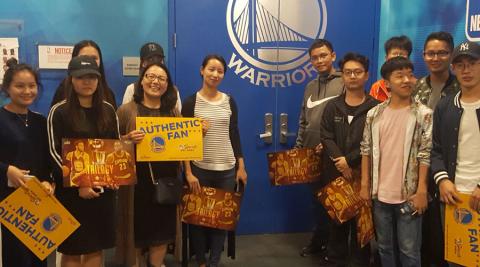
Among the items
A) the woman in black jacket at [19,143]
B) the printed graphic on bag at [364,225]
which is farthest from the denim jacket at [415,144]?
the woman in black jacket at [19,143]

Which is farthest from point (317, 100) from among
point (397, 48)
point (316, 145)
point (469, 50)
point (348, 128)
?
point (469, 50)

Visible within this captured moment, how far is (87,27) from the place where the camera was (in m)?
3.67

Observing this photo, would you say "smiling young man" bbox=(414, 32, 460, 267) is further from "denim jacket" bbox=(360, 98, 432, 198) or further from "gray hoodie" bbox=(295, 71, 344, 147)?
"gray hoodie" bbox=(295, 71, 344, 147)

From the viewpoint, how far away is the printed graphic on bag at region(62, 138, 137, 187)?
2318 mm

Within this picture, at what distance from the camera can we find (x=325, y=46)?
11.0 feet

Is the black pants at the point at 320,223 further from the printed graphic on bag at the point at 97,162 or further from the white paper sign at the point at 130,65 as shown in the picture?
the white paper sign at the point at 130,65

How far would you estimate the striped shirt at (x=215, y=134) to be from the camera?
9.82 ft

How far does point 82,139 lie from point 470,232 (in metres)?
2.05

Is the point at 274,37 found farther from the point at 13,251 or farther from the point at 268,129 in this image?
the point at 13,251

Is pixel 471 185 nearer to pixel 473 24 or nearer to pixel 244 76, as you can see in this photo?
pixel 473 24

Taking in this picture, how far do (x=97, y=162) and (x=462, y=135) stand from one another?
6.31 ft

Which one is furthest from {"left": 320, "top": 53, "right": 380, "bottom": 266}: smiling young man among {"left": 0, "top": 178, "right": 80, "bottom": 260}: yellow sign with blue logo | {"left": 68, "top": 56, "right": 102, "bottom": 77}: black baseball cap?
{"left": 0, "top": 178, "right": 80, "bottom": 260}: yellow sign with blue logo

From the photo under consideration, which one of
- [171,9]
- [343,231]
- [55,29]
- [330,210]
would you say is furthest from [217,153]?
[55,29]

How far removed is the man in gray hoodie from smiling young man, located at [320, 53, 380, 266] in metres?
0.28
